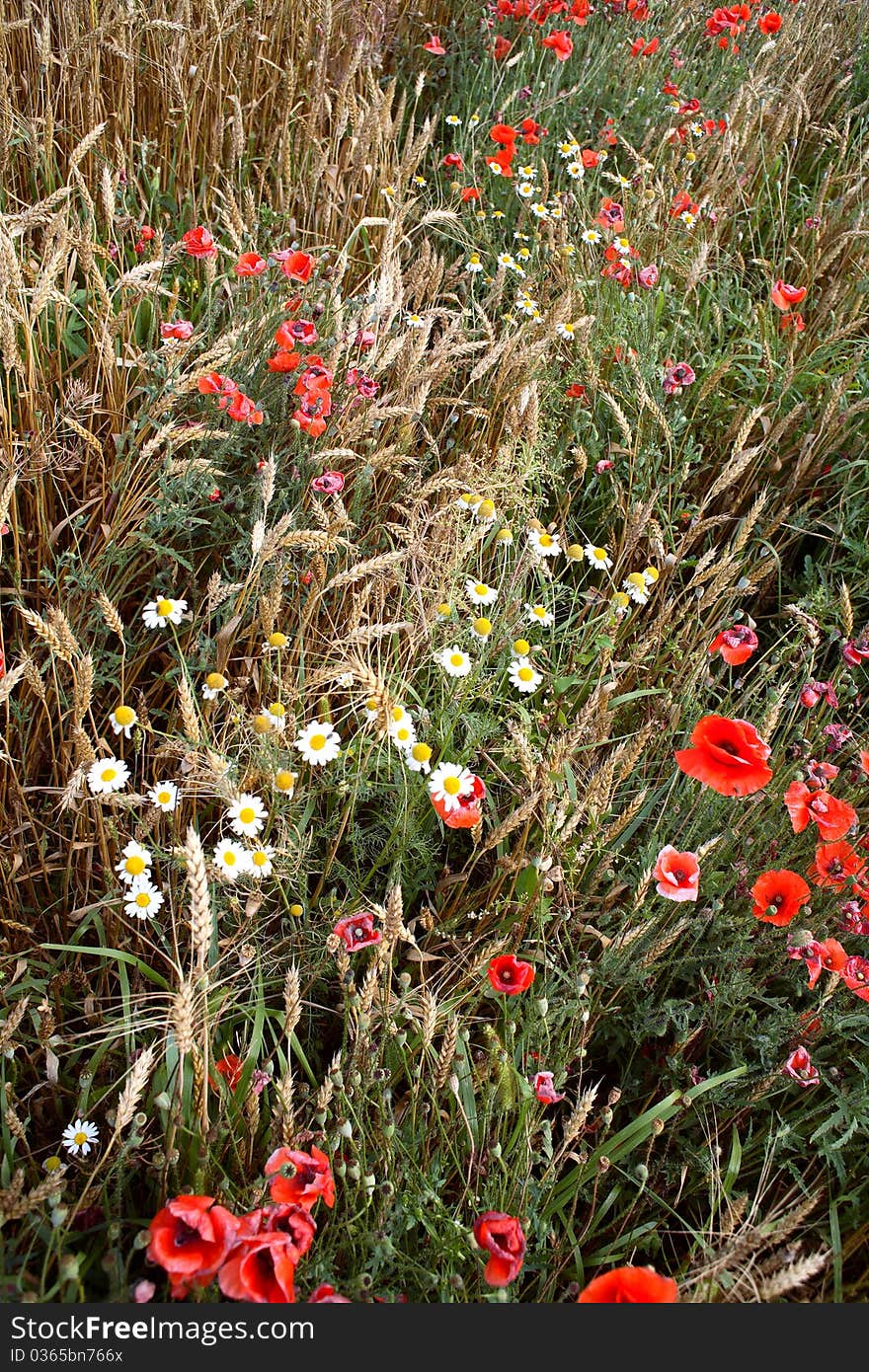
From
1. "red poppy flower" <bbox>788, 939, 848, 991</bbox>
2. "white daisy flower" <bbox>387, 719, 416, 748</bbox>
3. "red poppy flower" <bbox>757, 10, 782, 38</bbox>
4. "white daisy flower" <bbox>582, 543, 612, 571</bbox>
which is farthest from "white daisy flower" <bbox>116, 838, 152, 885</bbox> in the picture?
"red poppy flower" <bbox>757, 10, 782, 38</bbox>

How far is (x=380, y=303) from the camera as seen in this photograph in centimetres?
199

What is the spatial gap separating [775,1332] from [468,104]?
3.53m

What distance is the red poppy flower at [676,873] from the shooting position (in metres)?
1.27

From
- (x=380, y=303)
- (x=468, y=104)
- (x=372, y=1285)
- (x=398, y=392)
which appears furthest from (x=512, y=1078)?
(x=468, y=104)

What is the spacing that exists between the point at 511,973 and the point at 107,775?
661mm

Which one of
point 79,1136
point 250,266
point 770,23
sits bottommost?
point 79,1136

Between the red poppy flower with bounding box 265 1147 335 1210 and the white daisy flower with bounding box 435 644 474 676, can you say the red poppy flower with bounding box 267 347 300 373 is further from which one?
the red poppy flower with bounding box 265 1147 335 1210

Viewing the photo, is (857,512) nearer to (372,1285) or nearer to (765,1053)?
(765,1053)

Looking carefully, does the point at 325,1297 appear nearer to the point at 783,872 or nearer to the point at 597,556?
the point at 783,872

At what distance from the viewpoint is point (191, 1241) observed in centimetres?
90

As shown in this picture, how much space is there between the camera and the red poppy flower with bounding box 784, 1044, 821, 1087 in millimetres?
1324

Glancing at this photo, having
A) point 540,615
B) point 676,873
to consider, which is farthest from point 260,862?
point 540,615

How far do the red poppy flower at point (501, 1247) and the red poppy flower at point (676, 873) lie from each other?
471 millimetres

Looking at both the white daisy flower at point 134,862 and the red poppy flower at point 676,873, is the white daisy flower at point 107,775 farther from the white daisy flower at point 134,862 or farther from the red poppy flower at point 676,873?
the red poppy flower at point 676,873
